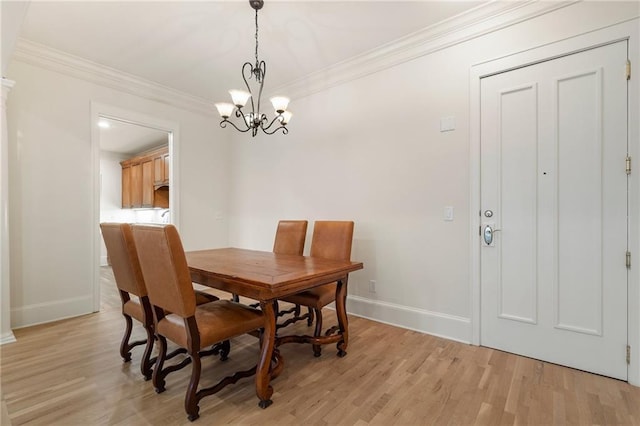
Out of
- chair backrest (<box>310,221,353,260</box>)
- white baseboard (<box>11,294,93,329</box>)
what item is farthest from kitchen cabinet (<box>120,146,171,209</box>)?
chair backrest (<box>310,221,353,260</box>)

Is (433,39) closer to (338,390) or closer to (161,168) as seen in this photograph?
(338,390)

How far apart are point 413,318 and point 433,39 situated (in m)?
2.61

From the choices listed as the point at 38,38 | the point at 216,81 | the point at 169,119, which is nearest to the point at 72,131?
the point at 38,38

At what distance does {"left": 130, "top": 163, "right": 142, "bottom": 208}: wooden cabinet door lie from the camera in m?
6.18

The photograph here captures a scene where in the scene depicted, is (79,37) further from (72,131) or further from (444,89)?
(444,89)

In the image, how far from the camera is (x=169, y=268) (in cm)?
157

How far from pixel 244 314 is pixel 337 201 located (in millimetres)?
1857

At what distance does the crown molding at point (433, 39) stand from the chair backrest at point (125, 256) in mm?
2648

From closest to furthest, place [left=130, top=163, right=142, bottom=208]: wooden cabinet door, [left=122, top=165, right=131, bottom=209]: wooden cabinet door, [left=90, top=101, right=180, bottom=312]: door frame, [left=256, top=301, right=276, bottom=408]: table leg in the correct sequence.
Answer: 1. [left=256, top=301, right=276, bottom=408]: table leg
2. [left=90, top=101, right=180, bottom=312]: door frame
3. [left=130, top=163, right=142, bottom=208]: wooden cabinet door
4. [left=122, top=165, right=131, bottom=209]: wooden cabinet door

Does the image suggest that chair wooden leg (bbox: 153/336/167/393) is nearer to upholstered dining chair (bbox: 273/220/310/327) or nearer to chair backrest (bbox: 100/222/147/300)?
chair backrest (bbox: 100/222/147/300)

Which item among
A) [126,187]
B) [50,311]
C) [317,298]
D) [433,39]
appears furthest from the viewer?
[126,187]

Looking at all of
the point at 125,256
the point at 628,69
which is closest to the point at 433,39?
the point at 628,69

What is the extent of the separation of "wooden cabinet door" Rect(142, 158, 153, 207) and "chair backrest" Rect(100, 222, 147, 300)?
13.8 feet

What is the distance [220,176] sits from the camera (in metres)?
4.70
